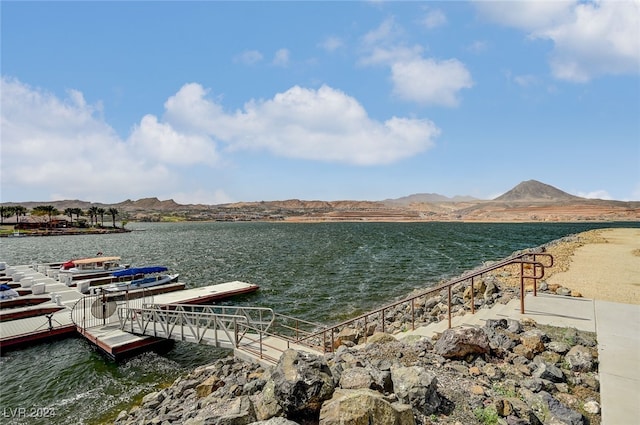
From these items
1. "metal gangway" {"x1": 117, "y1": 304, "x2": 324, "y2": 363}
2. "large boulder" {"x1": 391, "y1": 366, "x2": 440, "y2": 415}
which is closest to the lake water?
"metal gangway" {"x1": 117, "y1": 304, "x2": 324, "y2": 363}

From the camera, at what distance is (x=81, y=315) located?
792 inches

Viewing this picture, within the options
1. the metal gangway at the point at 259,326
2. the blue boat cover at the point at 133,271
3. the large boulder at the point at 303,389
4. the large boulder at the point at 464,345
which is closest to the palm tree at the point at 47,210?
the blue boat cover at the point at 133,271

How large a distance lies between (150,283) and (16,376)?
1451 centimetres

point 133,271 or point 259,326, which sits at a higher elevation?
point 133,271

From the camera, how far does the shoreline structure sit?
5219 millimetres

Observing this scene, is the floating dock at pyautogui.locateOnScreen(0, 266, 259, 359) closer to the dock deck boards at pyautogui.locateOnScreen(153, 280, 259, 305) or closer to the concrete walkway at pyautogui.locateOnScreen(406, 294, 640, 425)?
the dock deck boards at pyautogui.locateOnScreen(153, 280, 259, 305)

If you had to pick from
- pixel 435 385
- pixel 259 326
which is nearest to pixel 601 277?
pixel 435 385

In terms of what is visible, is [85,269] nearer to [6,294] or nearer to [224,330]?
[6,294]

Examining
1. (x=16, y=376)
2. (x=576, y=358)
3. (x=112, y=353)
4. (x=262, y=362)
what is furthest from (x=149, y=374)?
(x=576, y=358)

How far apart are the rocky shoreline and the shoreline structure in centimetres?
2

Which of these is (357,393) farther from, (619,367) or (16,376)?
(16,376)

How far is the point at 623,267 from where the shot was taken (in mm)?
20922

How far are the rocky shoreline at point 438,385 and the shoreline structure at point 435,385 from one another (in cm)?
2

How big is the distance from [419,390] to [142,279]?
29.2 metres
